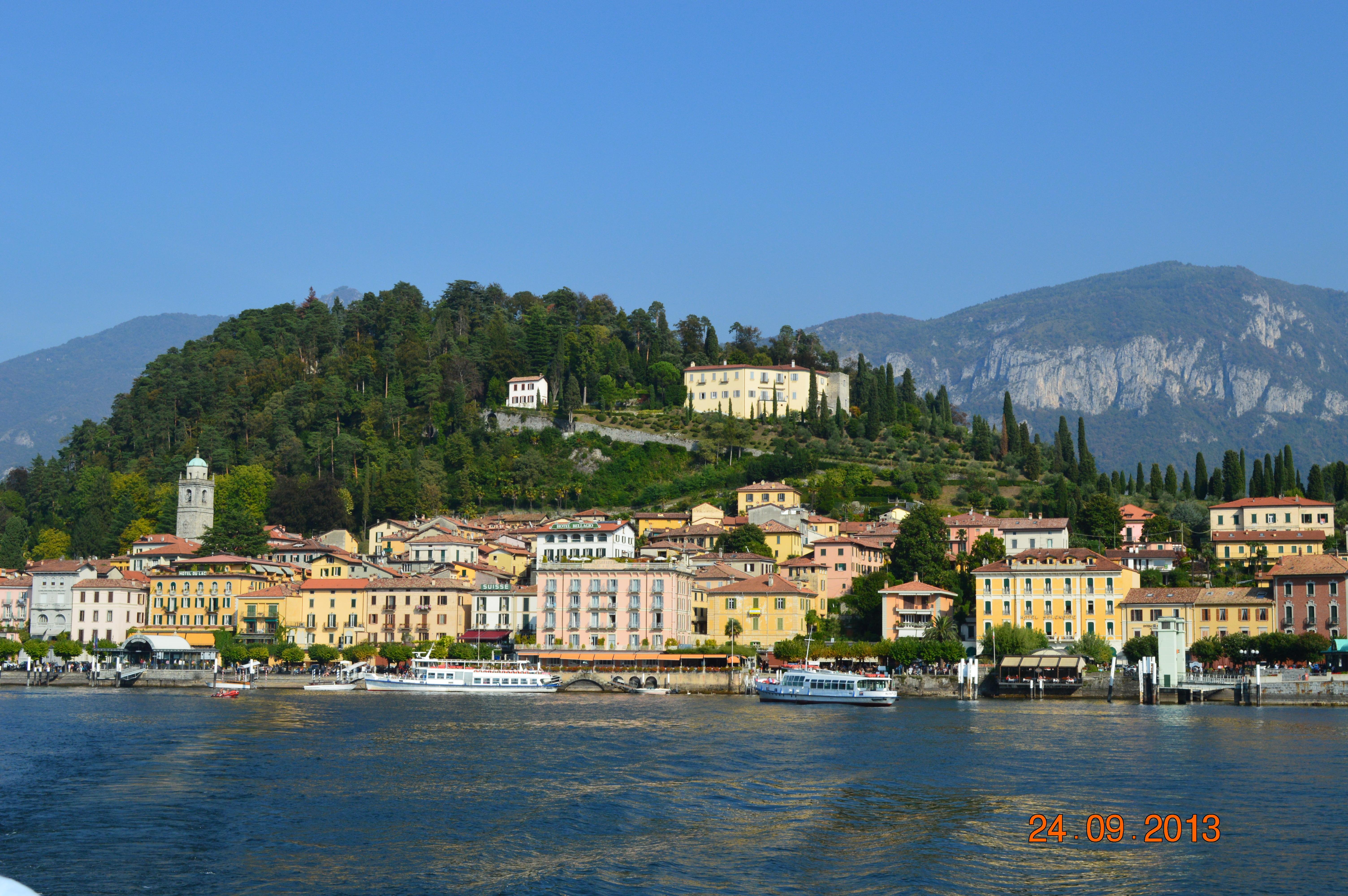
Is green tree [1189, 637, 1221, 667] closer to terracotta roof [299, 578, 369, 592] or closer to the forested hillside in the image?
the forested hillside

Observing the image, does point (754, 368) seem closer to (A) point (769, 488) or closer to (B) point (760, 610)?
(A) point (769, 488)

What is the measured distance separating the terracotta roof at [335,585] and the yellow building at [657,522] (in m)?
22.3

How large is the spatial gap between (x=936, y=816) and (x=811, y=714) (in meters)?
32.2

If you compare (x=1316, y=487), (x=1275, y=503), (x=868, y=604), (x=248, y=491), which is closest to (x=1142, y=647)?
(x=868, y=604)

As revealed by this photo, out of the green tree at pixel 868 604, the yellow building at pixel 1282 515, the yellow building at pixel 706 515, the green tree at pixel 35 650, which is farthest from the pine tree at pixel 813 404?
the green tree at pixel 35 650

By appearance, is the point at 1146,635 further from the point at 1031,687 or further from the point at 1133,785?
the point at 1133,785

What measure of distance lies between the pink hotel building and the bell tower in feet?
136

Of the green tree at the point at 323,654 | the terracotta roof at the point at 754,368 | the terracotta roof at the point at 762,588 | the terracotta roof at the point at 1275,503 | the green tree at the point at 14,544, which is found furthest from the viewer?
the terracotta roof at the point at 754,368

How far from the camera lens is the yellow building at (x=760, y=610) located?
92062mm

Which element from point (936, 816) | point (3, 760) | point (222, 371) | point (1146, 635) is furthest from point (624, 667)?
point (222, 371)

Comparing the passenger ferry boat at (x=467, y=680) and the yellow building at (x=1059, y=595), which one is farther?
the yellow building at (x=1059, y=595)

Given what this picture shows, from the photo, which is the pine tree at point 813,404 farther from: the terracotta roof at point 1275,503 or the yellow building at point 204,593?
the yellow building at point 204,593

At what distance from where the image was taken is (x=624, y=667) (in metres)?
88.2

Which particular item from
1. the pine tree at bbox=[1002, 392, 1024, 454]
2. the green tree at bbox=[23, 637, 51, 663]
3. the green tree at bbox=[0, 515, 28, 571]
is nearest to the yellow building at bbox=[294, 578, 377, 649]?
the green tree at bbox=[23, 637, 51, 663]
